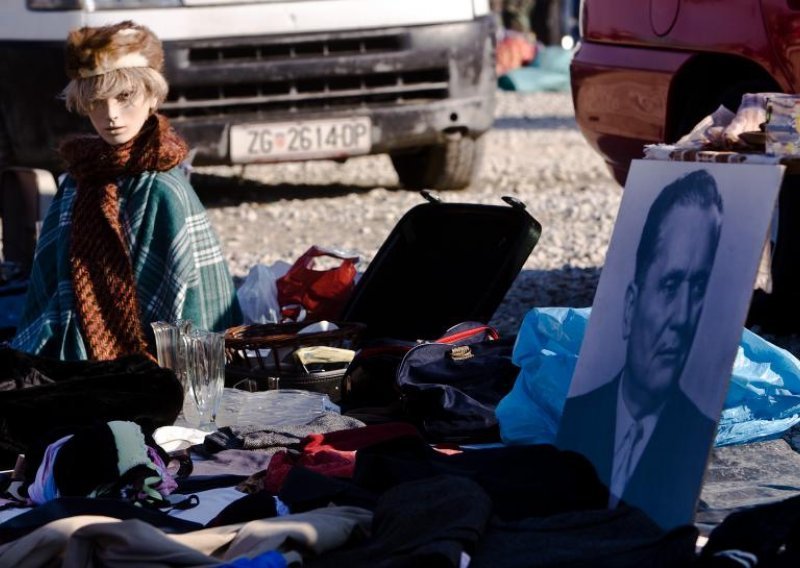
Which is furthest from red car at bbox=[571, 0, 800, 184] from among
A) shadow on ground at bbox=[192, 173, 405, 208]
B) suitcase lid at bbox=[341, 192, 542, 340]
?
shadow on ground at bbox=[192, 173, 405, 208]

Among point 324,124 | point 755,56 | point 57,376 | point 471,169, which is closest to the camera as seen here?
point 57,376

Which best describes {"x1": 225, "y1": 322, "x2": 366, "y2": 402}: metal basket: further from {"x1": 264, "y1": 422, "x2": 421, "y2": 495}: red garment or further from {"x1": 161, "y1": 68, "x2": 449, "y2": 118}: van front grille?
{"x1": 161, "y1": 68, "x2": 449, "y2": 118}: van front grille

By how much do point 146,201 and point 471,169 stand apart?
455cm

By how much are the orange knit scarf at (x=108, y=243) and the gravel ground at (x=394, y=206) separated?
5.51ft

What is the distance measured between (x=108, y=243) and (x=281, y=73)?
3337 mm

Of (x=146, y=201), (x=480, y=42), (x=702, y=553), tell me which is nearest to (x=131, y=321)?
(x=146, y=201)

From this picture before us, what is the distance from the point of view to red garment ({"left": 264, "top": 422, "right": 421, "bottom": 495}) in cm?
362

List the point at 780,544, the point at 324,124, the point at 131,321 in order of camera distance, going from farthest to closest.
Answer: the point at 324,124 → the point at 131,321 → the point at 780,544

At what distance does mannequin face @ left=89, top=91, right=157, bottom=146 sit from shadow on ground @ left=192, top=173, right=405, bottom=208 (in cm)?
433

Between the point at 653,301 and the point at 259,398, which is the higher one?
the point at 653,301

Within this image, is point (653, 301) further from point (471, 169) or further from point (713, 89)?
point (471, 169)

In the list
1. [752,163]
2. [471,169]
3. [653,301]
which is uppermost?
[752,163]

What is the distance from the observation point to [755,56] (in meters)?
5.21

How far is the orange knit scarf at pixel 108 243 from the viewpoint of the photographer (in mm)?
4777
